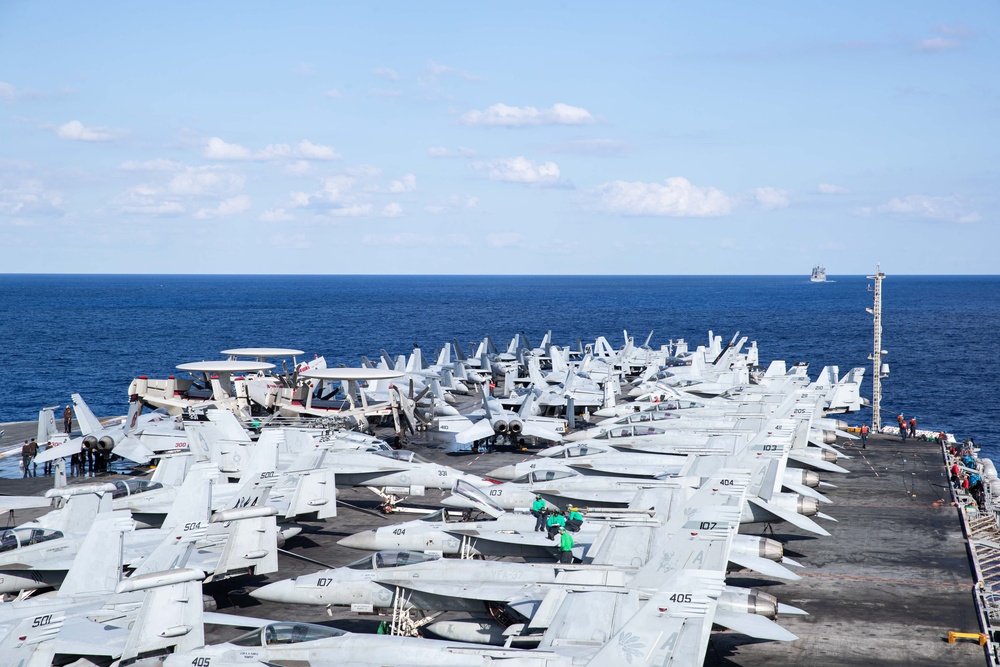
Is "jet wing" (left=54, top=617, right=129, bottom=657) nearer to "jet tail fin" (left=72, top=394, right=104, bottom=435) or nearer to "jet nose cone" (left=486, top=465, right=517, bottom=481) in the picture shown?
"jet nose cone" (left=486, top=465, right=517, bottom=481)

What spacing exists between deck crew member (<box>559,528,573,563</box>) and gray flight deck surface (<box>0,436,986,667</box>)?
481 centimetres

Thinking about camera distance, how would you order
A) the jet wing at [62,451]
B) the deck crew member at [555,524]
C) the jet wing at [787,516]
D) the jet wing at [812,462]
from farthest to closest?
the jet wing at [62,451] < the jet wing at [812,462] < the jet wing at [787,516] < the deck crew member at [555,524]

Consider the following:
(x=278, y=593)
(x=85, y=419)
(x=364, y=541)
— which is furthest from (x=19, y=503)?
(x=85, y=419)

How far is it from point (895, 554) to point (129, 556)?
27.0 m

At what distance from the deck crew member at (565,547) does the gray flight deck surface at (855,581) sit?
15.8 feet

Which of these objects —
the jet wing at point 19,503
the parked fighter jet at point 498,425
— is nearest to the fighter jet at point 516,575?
the jet wing at point 19,503

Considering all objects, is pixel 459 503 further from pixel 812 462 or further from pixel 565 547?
pixel 812 462

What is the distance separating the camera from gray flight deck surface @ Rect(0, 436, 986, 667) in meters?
23.5

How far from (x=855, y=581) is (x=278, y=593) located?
1889 cm

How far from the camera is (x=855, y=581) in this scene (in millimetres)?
29328

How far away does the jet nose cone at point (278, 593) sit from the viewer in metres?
25.0

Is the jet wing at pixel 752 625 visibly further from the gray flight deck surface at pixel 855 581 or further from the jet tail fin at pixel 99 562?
the jet tail fin at pixel 99 562

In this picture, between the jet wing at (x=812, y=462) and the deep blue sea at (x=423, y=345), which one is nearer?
the jet wing at (x=812, y=462)

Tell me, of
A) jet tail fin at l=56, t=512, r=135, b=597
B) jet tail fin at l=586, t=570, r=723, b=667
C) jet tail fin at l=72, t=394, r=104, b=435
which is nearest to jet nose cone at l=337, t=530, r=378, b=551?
jet tail fin at l=56, t=512, r=135, b=597
